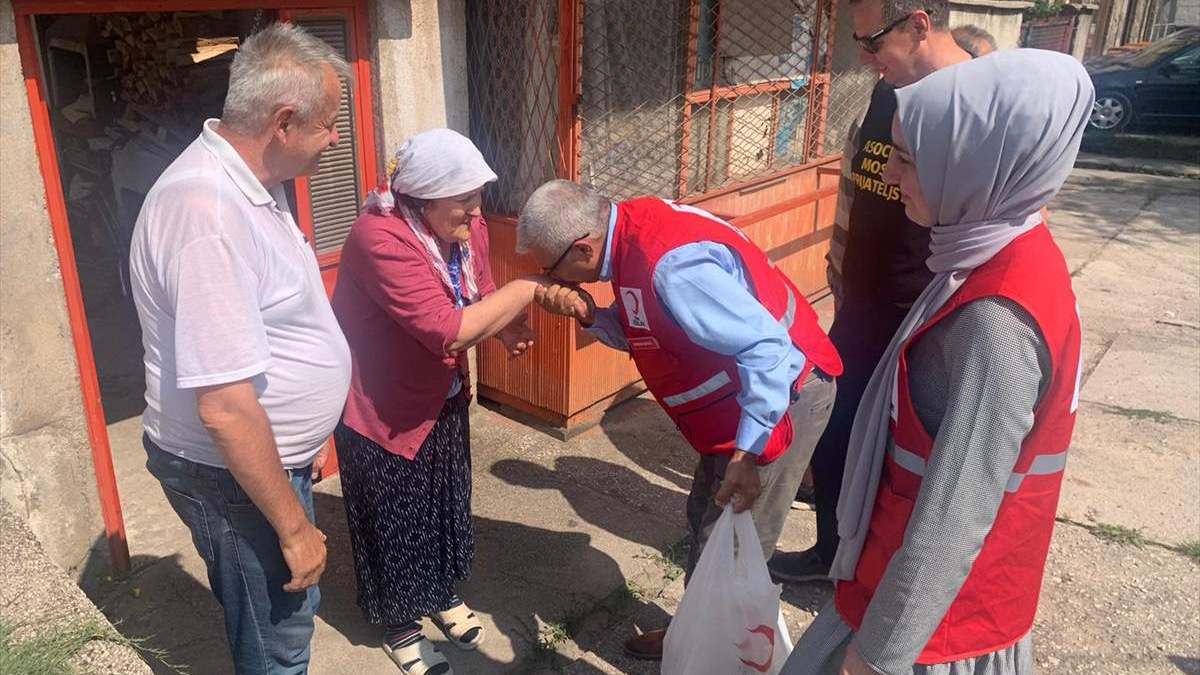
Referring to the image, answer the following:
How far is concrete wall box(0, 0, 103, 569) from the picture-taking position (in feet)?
7.83

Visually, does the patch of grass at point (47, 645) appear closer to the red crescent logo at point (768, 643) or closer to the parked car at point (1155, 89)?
the red crescent logo at point (768, 643)

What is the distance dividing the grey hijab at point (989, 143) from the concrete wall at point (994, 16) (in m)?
5.68

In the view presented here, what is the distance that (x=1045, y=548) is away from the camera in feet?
4.80

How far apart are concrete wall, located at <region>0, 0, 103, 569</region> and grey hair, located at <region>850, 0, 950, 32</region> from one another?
238 cm

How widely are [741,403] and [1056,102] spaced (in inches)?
38.9

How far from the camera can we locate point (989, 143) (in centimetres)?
125

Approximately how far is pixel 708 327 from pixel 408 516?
1114 mm

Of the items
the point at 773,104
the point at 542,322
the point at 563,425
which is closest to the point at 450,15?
the point at 542,322

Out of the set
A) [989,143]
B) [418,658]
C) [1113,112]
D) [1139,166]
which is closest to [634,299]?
[989,143]

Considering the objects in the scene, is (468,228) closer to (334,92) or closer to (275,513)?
(334,92)

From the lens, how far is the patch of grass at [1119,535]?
132 inches

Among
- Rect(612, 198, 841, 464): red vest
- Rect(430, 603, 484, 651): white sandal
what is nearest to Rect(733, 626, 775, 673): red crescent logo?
Rect(612, 198, 841, 464): red vest

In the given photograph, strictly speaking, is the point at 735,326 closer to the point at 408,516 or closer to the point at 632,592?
the point at 408,516

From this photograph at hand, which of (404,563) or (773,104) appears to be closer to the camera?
(404,563)
